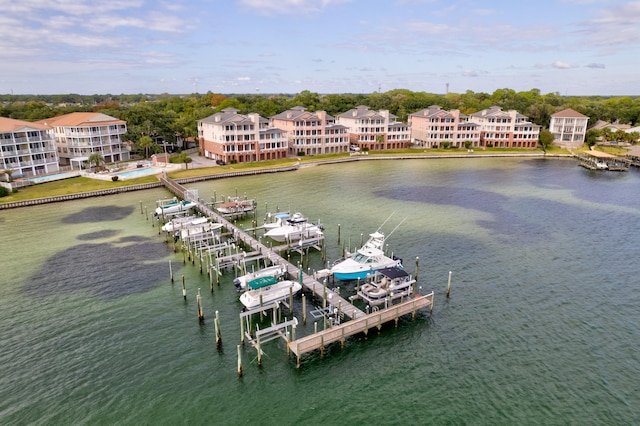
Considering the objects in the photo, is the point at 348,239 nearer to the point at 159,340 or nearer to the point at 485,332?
the point at 485,332

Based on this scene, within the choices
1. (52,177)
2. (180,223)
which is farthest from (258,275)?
(52,177)

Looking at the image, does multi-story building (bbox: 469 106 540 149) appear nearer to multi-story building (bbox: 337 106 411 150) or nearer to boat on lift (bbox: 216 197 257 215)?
multi-story building (bbox: 337 106 411 150)

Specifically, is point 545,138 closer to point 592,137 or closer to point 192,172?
point 592,137

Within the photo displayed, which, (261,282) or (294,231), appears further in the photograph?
(294,231)

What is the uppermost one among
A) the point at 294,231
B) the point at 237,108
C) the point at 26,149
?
the point at 237,108

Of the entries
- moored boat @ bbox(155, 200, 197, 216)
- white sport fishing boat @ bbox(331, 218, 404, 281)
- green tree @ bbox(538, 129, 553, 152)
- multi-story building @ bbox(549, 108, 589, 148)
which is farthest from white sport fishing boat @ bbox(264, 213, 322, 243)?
multi-story building @ bbox(549, 108, 589, 148)

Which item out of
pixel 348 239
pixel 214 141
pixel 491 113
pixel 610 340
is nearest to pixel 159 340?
pixel 348 239
